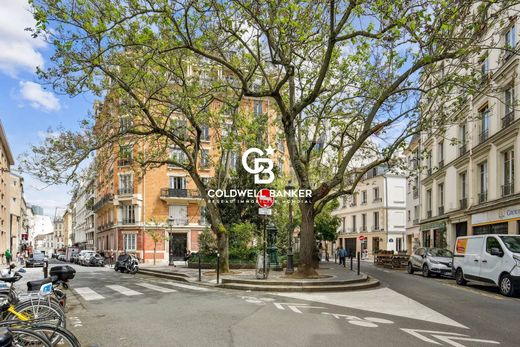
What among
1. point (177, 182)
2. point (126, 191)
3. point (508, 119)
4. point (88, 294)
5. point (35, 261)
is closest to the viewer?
point (88, 294)

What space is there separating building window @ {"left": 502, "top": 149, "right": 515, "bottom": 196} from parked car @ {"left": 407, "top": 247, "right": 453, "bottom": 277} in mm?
4692

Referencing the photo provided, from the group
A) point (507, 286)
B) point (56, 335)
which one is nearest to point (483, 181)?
point (507, 286)

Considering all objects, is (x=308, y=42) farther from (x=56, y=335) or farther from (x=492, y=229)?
(x=492, y=229)

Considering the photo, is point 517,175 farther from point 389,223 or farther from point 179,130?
point 389,223

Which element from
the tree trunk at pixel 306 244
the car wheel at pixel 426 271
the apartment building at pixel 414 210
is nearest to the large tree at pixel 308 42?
the tree trunk at pixel 306 244

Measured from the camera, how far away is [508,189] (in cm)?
2364

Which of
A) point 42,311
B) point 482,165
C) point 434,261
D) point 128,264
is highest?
point 482,165

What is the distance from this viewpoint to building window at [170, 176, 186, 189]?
48991mm

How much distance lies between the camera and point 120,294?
13.9m

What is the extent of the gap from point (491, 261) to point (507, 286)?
1245 mm

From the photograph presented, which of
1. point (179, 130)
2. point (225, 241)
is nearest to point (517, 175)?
point (225, 241)

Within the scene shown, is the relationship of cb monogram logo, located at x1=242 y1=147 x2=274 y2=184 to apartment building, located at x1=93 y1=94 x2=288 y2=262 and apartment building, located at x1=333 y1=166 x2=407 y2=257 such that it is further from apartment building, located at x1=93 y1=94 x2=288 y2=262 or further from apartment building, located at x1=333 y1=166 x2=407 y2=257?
apartment building, located at x1=333 y1=166 x2=407 y2=257

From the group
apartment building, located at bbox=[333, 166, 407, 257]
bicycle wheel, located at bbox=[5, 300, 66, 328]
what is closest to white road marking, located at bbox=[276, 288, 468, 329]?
bicycle wheel, located at bbox=[5, 300, 66, 328]

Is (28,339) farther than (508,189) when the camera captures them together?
No
